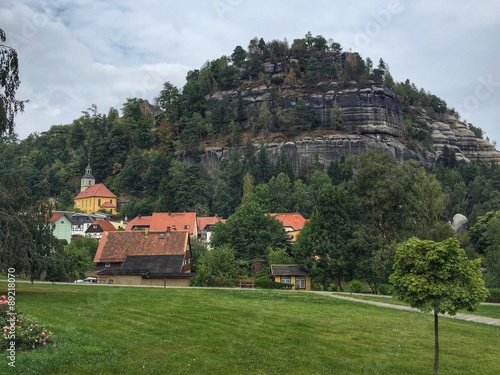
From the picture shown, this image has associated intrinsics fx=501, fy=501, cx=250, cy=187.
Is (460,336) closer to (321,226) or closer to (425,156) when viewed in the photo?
(321,226)

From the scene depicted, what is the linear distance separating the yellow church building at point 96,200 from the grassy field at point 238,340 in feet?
284

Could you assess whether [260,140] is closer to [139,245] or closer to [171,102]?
[171,102]

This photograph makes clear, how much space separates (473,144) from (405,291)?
14310 centimetres

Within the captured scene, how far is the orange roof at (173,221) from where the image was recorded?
81.1 metres

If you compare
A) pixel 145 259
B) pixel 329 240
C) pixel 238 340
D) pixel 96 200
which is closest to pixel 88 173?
pixel 96 200

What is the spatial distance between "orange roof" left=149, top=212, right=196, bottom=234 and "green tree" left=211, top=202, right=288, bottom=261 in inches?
843

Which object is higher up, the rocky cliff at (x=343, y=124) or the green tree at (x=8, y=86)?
the rocky cliff at (x=343, y=124)

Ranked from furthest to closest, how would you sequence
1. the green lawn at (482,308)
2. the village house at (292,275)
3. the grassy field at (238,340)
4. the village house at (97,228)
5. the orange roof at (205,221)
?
the village house at (97,228)
the orange roof at (205,221)
the village house at (292,275)
the green lawn at (482,308)
the grassy field at (238,340)

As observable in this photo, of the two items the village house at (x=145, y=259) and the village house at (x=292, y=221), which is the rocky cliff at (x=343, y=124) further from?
the village house at (x=145, y=259)

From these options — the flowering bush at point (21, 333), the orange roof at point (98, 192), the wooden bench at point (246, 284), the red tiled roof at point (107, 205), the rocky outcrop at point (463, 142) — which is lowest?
the wooden bench at point (246, 284)

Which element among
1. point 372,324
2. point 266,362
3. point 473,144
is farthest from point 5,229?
point 473,144

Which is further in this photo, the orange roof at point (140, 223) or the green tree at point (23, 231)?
the orange roof at point (140, 223)

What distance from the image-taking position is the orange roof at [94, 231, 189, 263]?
51.1 m

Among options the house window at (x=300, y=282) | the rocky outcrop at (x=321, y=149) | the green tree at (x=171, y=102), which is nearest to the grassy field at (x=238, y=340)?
the house window at (x=300, y=282)
